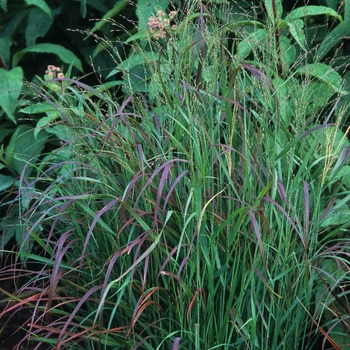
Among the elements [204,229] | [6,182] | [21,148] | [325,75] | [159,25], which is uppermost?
[159,25]

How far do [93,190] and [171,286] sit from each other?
0.43 meters

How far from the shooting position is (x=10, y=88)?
322 cm

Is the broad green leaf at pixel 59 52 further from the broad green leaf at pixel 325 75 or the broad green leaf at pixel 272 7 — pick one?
the broad green leaf at pixel 325 75

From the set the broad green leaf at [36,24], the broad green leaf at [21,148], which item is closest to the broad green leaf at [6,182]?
the broad green leaf at [21,148]

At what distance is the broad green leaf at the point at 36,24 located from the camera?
3.65 meters

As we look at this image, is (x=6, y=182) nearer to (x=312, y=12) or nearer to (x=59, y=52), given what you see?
(x=59, y=52)

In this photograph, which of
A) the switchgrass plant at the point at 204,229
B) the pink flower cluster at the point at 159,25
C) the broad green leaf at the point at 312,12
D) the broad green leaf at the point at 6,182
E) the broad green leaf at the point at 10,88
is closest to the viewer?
the switchgrass plant at the point at 204,229

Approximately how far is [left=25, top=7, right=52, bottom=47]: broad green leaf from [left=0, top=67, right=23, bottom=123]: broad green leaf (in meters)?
0.38

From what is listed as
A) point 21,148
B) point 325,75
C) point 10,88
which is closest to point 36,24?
point 10,88

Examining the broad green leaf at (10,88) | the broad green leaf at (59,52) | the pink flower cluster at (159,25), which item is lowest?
the broad green leaf at (10,88)

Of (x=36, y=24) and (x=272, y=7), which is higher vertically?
(x=272, y=7)

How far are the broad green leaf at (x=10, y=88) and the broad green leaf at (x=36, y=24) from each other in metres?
0.38

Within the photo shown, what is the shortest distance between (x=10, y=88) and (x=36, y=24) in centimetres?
60

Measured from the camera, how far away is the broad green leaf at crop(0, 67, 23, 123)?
10.5 ft
